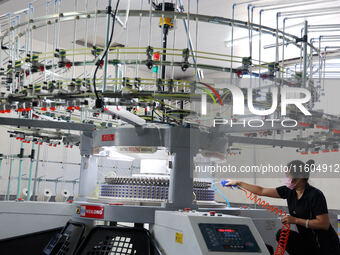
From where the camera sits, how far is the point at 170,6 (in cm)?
436

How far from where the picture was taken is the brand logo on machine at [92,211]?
3.19m

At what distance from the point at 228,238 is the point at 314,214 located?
0.79 metres

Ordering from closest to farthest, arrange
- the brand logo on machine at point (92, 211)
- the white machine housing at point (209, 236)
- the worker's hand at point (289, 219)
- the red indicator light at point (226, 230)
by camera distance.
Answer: the white machine housing at point (209, 236), the red indicator light at point (226, 230), the worker's hand at point (289, 219), the brand logo on machine at point (92, 211)

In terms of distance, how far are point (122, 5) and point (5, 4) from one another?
2.46 meters

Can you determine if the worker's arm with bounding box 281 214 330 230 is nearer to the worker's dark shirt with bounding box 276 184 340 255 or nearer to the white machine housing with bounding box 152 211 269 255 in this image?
the worker's dark shirt with bounding box 276 184 340 255

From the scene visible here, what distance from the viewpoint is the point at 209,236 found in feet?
8.40

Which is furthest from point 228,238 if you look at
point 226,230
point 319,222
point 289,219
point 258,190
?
point 258,190

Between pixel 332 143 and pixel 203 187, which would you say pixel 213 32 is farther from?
pixel 203 187

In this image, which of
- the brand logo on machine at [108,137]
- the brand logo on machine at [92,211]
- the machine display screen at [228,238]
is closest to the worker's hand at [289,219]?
the machine display screen at [228,238]

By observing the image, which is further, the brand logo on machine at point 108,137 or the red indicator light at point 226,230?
the brand logo on machine at point 108,137

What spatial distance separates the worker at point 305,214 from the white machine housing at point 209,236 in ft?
1.54

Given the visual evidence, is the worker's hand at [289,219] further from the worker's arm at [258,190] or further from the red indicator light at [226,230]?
the red indicator light at [226,230]

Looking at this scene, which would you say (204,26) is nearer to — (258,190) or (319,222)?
(258,190)

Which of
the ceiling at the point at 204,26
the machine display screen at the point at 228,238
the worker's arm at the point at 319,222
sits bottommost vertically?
the machine display screen at the point at 228,238
